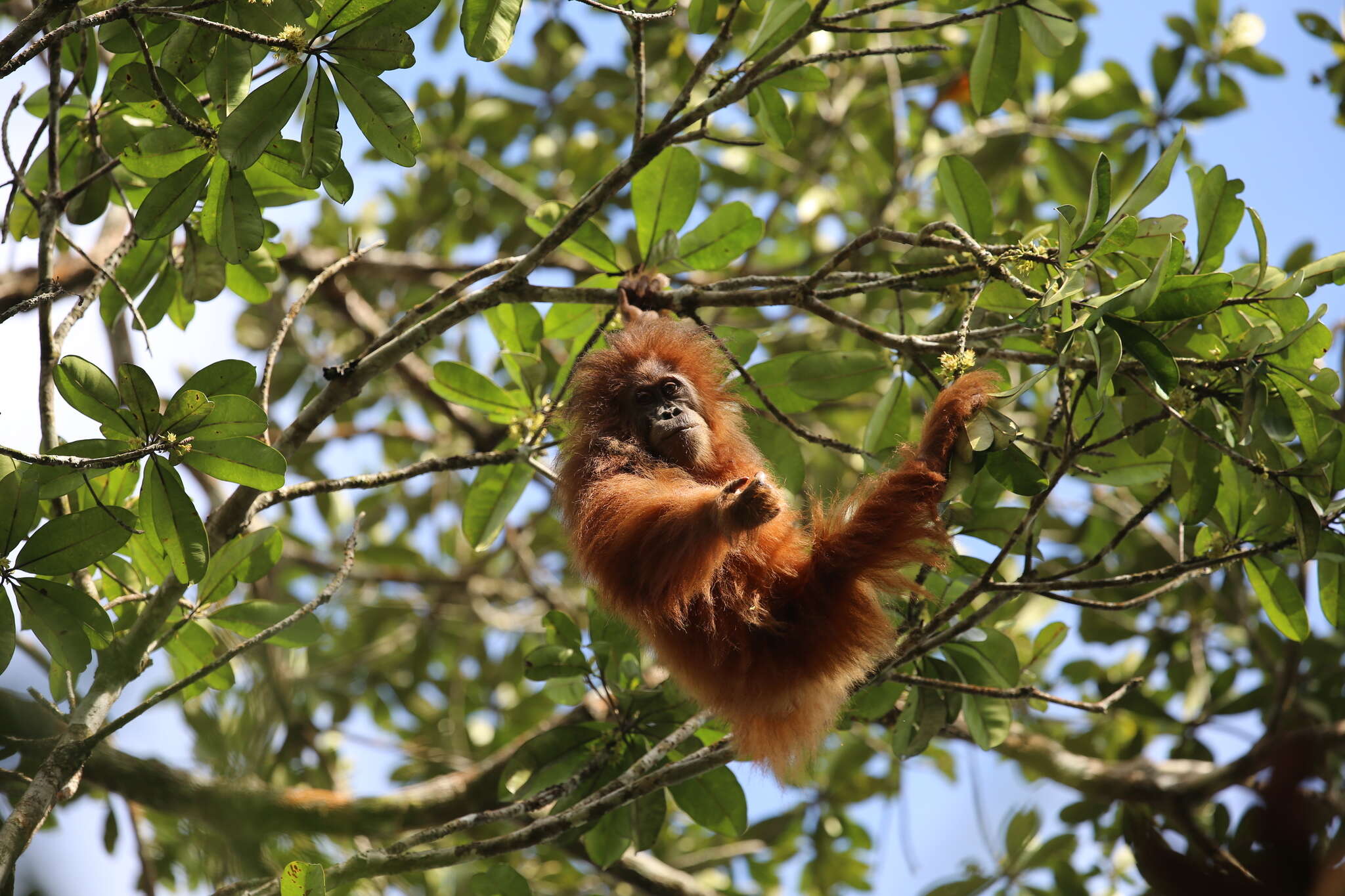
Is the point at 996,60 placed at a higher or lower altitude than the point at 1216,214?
higher

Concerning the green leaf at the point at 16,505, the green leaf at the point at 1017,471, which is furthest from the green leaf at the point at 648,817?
the green leaf at the point at 16,505

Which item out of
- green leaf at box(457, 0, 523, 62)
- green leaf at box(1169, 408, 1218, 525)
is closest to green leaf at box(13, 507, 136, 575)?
green leaf at box(457, 0, 523, 62)

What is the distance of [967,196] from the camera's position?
176 inches

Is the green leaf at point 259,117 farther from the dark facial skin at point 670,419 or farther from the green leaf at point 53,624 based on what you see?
the dark facial skin at point 670,419

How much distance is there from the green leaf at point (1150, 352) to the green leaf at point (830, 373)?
4.50 feet

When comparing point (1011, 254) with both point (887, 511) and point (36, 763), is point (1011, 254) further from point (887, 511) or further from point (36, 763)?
point (36, 763)

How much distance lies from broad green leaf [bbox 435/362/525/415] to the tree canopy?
19mm

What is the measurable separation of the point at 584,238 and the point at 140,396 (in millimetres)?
2192

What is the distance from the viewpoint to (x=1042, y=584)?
372 cm

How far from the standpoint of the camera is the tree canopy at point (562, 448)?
3449 millimetres

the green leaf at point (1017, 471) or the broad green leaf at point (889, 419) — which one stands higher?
the broad green leaf at point (889, 419)

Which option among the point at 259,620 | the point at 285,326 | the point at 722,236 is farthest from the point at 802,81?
the point at 259,620

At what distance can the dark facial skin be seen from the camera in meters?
4.63

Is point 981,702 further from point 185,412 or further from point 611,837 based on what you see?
point 185,412
